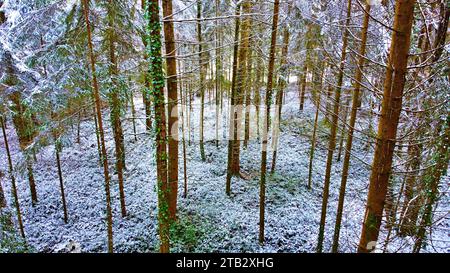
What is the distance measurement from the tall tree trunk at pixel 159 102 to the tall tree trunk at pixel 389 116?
3826 mm

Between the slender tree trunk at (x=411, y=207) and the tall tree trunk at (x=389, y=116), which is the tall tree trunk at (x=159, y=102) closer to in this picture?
the tall tree trunk at (x=389, y=116)

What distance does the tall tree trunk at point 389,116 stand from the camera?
346cm

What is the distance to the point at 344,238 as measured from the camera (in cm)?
1073

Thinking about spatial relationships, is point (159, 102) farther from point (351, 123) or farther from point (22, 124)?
point (22, 124)

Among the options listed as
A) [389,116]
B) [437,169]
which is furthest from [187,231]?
[389,116]

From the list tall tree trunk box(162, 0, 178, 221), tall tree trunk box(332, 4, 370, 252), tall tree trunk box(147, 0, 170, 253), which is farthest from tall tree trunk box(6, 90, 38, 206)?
tall tree trunk box(332, 4, 370, 252)

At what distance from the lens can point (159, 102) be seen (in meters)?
5.25

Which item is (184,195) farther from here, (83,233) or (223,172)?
(83,233)

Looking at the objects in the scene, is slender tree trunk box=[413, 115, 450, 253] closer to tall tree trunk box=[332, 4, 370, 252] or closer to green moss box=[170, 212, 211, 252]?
tall tree trunk box=[332, 4, 370, 252]

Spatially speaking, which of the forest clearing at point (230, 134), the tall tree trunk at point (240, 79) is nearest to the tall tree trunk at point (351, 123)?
the forest clearing at point (230, 134)

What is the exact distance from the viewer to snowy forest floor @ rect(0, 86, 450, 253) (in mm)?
10117

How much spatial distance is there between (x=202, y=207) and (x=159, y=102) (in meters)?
7.80
